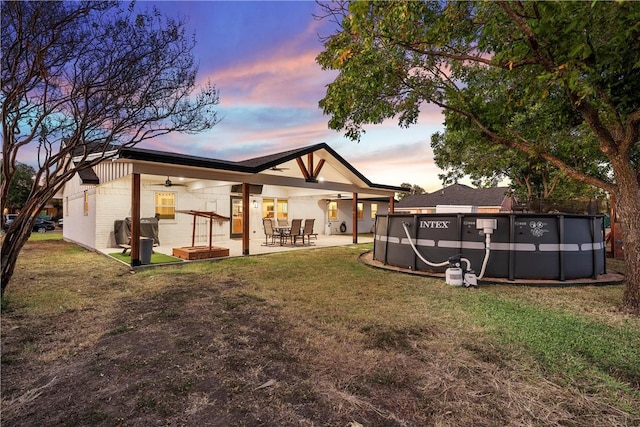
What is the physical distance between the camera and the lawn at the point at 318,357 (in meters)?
2.18

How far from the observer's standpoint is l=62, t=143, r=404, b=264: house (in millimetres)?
8453

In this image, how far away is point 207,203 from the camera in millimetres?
14172

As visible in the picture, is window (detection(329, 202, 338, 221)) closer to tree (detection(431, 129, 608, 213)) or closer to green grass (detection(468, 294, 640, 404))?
tree (detection(431, 129, 608, 213))

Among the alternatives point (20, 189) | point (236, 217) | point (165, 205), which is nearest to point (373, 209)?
point (236, 217)

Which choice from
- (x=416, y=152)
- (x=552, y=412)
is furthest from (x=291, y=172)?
(x=416, y=152)

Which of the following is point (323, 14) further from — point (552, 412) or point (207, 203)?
point (207, 203)

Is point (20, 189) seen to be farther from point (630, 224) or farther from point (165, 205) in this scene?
point (630, 224)

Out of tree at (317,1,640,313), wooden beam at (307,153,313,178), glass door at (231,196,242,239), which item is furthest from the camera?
glass door at (231,196,242,239)

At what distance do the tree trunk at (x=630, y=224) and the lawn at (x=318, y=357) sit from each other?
317 millimetres

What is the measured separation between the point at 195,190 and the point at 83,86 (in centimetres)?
870

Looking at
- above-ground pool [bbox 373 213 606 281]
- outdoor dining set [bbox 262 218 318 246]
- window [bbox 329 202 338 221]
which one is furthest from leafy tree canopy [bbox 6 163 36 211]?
above-ground pool [bbox 373 213 606 281]

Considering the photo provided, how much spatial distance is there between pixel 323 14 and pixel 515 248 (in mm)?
5748

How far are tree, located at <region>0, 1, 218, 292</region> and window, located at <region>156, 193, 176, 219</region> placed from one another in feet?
22.1

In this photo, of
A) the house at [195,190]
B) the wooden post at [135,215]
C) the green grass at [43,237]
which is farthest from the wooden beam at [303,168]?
the green grass at [43,237]
